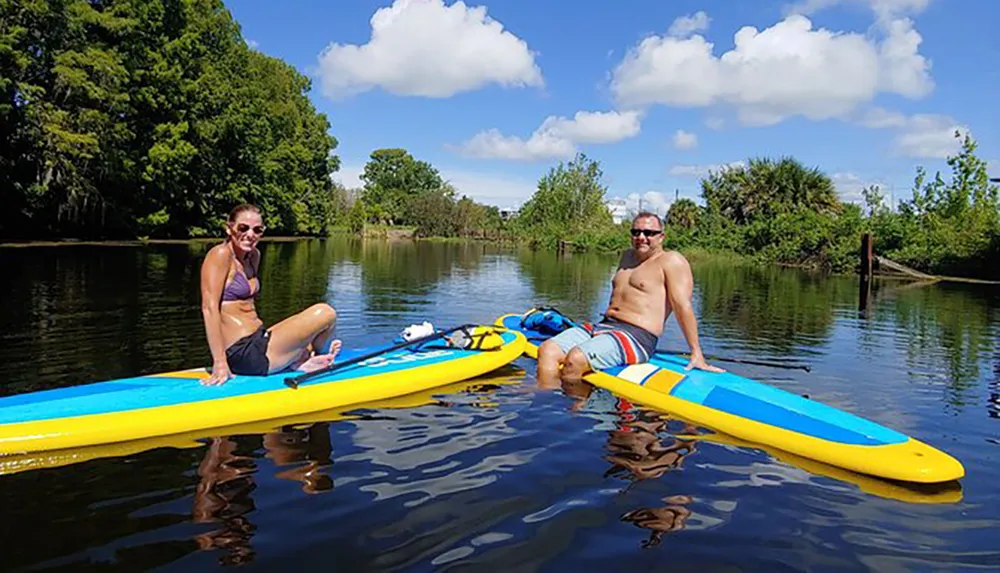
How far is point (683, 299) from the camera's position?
6227 millimetres

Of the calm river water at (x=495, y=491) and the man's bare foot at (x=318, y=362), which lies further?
the man's bare foot at (x=318, y=362)

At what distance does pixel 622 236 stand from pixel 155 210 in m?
30.6

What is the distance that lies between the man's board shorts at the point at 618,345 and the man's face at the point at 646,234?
81 cm

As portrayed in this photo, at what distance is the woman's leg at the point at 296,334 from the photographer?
18.1 feet

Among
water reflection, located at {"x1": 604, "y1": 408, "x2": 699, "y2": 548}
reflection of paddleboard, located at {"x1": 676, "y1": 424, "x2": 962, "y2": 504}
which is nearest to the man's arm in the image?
water reflection, located at {"x1": 604, "y1": 408, "x2": 699, "y2": 548}

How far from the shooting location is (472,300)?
15039mm

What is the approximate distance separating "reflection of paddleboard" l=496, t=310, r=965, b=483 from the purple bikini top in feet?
10.8

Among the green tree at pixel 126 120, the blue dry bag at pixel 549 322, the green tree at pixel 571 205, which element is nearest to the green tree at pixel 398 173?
the green tree at pixel 571 205

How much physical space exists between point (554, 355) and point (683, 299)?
1.46 metres

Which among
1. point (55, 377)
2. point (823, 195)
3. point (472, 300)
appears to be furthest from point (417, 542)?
point (823, 195)

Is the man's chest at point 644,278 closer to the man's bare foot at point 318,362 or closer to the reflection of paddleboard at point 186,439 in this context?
the reflection of paddleboard at point 186,439

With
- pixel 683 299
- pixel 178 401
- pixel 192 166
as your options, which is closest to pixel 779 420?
pixel 683 299

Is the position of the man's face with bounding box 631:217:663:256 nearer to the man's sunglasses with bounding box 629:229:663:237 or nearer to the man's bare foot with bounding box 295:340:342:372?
the man's sunglasses with bounding box 629:229:663:237

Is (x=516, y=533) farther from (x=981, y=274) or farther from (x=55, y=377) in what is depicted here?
(x=981, y=274)
